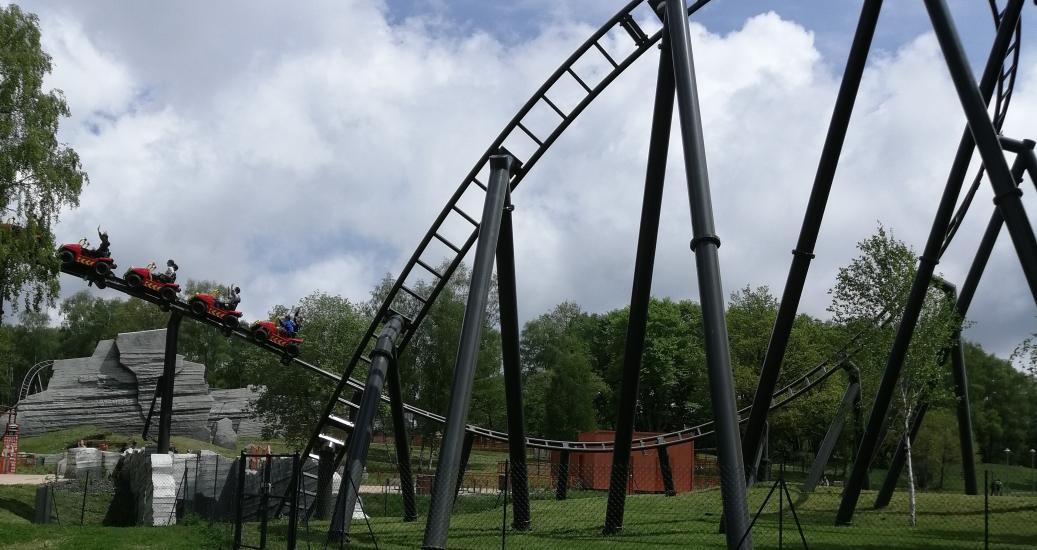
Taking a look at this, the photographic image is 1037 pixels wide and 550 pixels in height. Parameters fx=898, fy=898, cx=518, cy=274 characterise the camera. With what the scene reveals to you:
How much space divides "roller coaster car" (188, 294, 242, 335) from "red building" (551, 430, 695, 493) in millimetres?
12056

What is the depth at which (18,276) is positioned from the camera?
79.7ft

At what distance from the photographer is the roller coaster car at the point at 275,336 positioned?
76.9 ft

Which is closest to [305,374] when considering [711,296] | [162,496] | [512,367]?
[162,496]

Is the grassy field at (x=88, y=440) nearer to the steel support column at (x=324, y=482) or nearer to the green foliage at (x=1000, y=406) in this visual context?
the steel support column at (x=324, y=482)

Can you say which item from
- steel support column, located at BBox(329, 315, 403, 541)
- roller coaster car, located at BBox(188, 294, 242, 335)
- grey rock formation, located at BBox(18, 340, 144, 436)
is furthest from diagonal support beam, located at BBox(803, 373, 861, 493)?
grey rock formation, located at BBox(18, 340, 144, 436)

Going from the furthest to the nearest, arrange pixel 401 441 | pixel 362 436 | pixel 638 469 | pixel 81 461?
pixel 81 461, pixel 638 469, pixel 401 441, pixel 362 436

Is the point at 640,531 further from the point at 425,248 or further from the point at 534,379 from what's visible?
the point at 534,379

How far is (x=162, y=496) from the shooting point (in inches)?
795

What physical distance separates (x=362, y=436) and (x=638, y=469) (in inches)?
781

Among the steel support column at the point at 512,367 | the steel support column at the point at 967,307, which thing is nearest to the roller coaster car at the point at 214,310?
the steel support column at the point at 512,367

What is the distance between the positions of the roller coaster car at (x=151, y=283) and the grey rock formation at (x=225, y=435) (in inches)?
1473

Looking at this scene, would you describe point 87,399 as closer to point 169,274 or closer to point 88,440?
point 88,440

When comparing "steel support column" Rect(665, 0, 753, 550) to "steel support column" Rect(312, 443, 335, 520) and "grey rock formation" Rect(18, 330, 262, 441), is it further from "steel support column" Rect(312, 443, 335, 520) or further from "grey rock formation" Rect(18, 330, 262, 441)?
"grey rock formation" Rect(18, 330, 262, 441)

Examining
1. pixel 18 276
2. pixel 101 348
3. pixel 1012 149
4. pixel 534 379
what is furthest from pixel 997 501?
pixel 101 348
